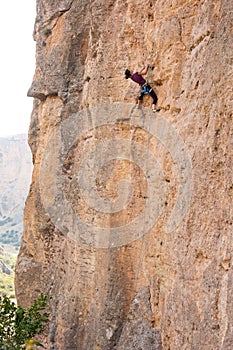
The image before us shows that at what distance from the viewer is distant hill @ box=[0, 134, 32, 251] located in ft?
362

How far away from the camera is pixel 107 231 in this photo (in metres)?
10.4

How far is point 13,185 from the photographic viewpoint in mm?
126688

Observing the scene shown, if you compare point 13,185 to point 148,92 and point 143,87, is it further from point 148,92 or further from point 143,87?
point 148,92

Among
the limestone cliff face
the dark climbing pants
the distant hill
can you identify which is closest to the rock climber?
the dark climbing pants

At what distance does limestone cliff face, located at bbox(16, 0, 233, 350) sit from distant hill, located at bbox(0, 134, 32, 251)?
91.1 metres

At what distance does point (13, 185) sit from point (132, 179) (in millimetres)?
120242

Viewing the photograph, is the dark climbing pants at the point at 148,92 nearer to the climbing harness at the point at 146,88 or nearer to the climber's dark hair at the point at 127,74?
the climbing harness at the point at 146,88

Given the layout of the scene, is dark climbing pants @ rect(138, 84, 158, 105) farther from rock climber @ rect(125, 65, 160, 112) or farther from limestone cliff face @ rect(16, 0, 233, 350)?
limestone cliff face @ rect(16, 0, 233, 350)

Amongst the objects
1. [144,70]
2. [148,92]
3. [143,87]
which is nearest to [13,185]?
[144,70]

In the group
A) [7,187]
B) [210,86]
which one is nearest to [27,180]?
[7,187]

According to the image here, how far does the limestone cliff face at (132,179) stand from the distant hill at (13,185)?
91.1 meters

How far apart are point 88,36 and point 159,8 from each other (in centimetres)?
463

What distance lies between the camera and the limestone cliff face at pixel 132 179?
248 inches

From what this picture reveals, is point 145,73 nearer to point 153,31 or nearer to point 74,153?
point 153,31
